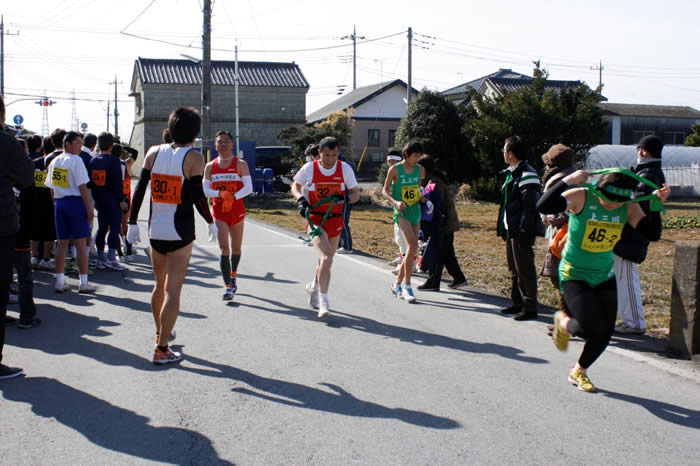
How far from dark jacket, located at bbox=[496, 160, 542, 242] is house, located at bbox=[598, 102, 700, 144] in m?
51.7

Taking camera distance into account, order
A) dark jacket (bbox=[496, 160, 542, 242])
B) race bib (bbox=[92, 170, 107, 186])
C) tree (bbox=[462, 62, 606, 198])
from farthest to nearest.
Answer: tree (bbox=[462, 62, 606, 198]) < race bib (bbox=[92, 170, 107, 186]) < dark jacket (bbox=[496, 160, 542, 242])

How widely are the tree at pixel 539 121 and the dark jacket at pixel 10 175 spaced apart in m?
22.5

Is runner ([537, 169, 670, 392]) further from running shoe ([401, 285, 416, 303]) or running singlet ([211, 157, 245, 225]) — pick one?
running singlet ([211, 157, 245, 225])

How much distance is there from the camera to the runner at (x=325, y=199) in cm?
745

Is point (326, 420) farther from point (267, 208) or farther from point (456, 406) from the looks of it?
point (267, 208)

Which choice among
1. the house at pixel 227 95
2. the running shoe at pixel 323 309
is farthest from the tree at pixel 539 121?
the house at pixel 227 95

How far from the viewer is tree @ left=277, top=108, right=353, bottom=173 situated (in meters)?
33.9

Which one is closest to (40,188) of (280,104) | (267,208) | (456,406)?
(456,406)

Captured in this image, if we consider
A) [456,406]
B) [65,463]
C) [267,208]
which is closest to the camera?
[65,463]

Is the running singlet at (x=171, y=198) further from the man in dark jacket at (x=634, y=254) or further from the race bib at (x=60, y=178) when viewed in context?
the man in dark jacket at (x=634, y=254)

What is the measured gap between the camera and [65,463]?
12.2ft

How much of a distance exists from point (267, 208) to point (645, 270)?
17.5 m

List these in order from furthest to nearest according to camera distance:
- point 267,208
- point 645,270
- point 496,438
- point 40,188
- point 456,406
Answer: point 267,208
point 645,270
point 40,188
point 456,406
point 496,438

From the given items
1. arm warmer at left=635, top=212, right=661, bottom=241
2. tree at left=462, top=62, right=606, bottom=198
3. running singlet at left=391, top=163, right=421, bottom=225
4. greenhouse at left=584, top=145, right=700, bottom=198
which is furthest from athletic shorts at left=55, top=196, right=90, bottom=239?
greenhouse at left=584, top=145, right=700, bottom=198
